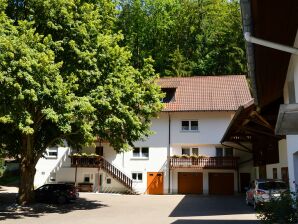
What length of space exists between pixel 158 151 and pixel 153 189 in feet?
12.0

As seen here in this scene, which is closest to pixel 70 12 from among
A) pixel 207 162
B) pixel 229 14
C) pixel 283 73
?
pixel 283 73

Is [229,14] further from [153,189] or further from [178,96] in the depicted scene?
[153,189]

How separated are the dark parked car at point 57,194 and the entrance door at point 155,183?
13234 millimetres

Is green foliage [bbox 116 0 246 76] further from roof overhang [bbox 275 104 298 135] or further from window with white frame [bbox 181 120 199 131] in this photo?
roof overhang [bbox 275 104 298 135]

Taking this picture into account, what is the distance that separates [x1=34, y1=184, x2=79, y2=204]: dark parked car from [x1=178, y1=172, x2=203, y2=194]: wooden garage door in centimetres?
1463

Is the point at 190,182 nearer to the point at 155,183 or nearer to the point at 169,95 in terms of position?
the point at 155,183

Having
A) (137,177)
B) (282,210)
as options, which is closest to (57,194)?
(137,177)

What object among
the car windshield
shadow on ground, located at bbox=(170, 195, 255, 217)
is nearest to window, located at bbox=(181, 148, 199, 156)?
shadow on ground, located at bbox=(170, 195, 255, 217)

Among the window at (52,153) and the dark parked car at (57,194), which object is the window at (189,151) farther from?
the dark parked car at (57,194)

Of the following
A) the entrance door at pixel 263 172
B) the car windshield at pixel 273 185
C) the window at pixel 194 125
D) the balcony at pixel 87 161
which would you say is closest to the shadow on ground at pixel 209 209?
the car windshield at pixel 273 185

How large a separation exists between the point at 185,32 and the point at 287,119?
5473 centimetres

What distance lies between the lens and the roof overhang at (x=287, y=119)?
240 inches

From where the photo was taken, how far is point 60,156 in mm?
44625

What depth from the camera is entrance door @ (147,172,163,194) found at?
138ft
